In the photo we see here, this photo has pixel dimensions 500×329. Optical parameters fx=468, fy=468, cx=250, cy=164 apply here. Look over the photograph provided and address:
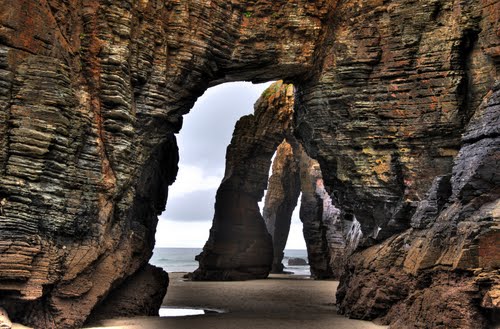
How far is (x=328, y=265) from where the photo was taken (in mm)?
41938

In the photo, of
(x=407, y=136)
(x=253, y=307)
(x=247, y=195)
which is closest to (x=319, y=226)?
(x=247, y=195)

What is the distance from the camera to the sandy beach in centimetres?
1711

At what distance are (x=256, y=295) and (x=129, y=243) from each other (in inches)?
429

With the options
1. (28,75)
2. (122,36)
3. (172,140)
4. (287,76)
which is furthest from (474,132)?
(172,140)

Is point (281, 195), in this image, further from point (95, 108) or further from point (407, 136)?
point (95, 108)

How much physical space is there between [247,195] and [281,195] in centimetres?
1308

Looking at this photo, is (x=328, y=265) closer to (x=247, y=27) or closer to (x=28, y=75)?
(x=247, y=27)

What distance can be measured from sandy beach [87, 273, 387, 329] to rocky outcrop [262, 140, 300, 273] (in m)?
18.5

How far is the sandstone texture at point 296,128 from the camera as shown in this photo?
575 inches

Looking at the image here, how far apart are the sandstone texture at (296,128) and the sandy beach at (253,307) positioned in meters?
1.52

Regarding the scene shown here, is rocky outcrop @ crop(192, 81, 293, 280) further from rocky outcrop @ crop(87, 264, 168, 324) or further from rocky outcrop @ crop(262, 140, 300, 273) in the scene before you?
rocky outcrop @ crop(87, 264, 168, 324)

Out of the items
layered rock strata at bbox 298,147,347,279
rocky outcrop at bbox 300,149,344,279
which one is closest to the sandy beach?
layered rock strata at bbox 298,147,347,279

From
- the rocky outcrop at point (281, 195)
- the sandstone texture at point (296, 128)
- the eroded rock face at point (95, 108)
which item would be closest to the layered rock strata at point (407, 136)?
the sandstone texture at point (296, 128)

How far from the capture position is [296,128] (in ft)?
84.1
